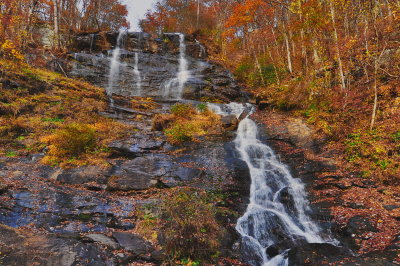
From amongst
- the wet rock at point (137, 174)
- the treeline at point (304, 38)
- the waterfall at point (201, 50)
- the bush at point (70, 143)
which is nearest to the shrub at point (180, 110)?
the wet rock at point (137, 174)

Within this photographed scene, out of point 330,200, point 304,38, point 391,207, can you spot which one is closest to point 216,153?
point 330,200

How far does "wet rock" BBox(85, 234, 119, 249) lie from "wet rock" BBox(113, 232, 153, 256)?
166mm

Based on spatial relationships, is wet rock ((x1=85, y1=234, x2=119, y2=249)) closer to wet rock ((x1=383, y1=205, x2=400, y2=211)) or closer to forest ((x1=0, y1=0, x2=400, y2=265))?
forest ((x1=0, y1=0, x2=400, y2=265))

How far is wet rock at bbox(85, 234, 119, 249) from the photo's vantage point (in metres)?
5.59

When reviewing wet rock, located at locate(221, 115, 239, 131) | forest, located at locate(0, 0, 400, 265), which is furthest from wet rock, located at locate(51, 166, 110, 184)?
wet rock, located at locate(221, 115, 239, 131)

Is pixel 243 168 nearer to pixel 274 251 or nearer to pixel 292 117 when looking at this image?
pixel 274 251

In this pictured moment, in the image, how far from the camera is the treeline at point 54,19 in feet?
48.0

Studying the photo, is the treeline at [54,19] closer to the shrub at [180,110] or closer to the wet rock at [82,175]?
the wet rock at [82,175]

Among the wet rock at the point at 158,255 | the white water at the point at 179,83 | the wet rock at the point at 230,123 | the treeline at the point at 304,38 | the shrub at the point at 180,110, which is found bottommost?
the wet rock at the point at 158,255

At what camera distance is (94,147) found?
35.1ft

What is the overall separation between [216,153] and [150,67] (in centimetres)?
1535

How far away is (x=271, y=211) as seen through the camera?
321 inches

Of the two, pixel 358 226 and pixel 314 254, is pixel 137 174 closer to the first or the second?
pixel 314 254

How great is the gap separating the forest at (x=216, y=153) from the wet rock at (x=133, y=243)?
0.04 m
